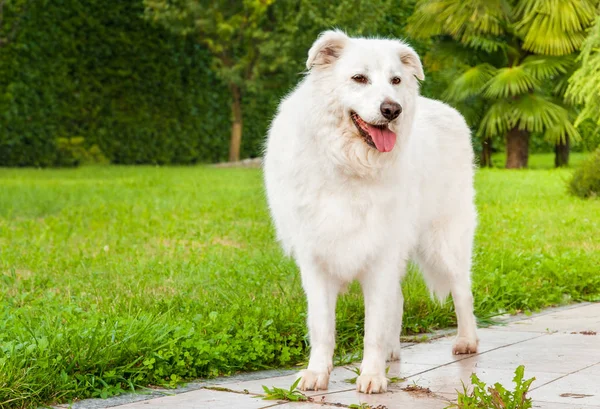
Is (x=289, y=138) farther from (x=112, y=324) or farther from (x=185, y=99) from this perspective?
(x=185, y=99)

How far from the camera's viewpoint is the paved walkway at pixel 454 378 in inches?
136

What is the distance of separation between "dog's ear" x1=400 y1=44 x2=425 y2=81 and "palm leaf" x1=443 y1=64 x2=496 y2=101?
17545 mm

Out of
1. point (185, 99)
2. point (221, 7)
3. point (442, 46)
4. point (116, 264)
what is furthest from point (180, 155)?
point (116, 264)

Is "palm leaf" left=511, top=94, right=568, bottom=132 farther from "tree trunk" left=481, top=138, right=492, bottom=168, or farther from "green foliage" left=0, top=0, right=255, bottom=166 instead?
"green foliage" left=0, top=0, right=255, bottom=166

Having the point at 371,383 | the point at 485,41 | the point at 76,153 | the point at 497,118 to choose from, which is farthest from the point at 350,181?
the point at 76,153

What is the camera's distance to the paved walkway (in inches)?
136

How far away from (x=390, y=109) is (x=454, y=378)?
1223mm

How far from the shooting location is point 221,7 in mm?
22516

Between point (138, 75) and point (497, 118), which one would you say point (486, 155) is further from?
point (138, 75)

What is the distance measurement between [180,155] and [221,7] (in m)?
4.00

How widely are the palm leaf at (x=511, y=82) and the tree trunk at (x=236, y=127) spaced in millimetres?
6701

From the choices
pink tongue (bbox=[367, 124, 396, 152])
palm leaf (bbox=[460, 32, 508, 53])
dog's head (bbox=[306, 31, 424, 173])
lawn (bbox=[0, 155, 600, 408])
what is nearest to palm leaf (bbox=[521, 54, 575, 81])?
palm leaf (bbox=[460, 32, 508, 53])

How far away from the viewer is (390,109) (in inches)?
143

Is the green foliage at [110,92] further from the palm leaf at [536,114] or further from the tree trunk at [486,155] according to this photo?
the palm leaf at [536,114]
